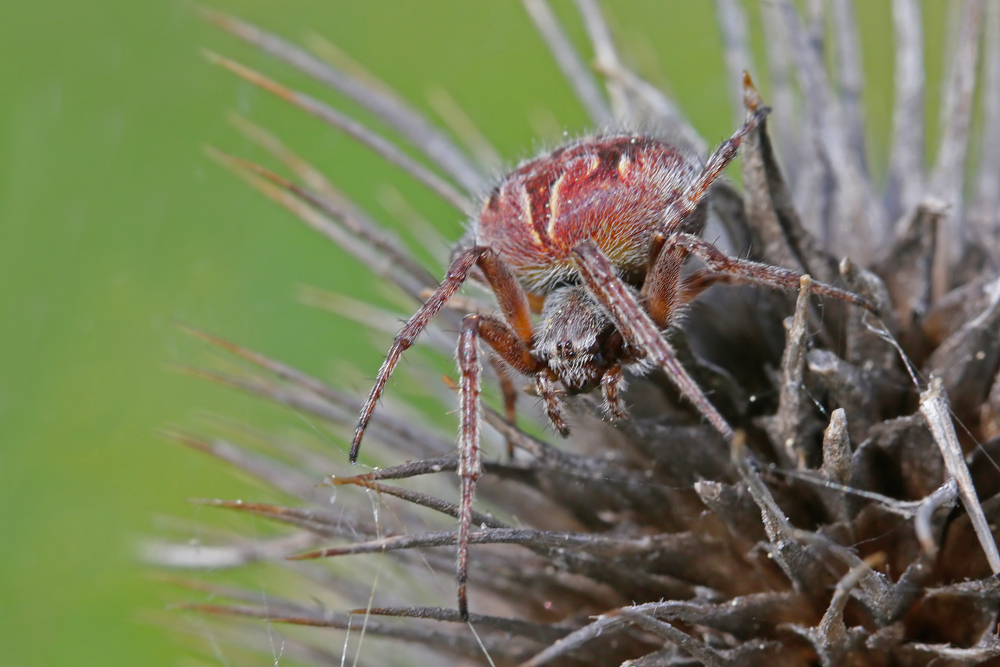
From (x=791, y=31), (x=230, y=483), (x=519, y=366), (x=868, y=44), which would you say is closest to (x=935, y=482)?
(x=519, y=366)

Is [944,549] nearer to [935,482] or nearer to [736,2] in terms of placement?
[935,482]

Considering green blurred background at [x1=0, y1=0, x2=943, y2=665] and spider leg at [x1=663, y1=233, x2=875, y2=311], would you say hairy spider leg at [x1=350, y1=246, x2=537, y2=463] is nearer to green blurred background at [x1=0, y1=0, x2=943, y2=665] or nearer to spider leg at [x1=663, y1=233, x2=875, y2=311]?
spider leg at [x1=663, y1=233, x2=875, y2=311]

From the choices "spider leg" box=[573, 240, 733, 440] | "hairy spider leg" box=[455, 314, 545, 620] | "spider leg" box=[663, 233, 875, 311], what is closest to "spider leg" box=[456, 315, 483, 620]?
"hairy spider leg" box=[455, 314, 545, 620]

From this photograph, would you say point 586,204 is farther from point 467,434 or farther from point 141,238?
point 141,238

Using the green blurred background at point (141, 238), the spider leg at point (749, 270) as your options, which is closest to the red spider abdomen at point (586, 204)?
the spider leg at point (749, 270)

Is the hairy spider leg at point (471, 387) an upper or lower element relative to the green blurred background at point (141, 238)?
lower

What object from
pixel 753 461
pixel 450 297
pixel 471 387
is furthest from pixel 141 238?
pixel 753 461

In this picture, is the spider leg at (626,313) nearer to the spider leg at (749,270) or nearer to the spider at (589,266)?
the spider at (589,266)

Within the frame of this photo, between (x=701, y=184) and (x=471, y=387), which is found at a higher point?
(x=701, y=184)

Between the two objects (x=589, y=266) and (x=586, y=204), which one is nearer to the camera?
(x=589, y=266)
